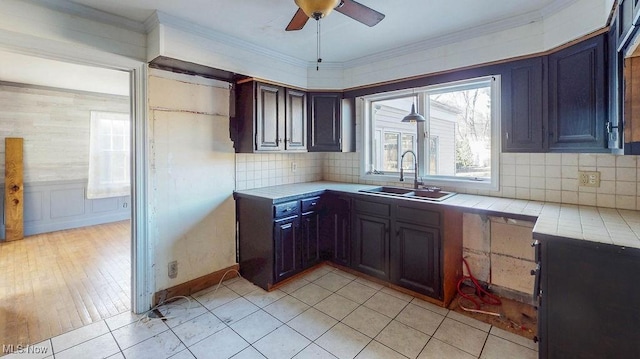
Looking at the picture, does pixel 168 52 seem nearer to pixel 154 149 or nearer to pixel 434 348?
pixel 154 149

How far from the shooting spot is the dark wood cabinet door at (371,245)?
2816mm

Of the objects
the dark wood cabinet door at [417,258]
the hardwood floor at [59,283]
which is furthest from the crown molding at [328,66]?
the hardwood floor at [59,283]

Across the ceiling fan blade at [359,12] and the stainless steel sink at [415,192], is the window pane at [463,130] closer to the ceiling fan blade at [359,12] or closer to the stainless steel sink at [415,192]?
the stainless steel sink at [415,192]

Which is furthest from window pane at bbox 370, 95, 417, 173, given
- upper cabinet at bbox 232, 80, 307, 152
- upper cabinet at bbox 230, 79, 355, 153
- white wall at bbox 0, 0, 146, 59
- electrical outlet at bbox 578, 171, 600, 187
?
white wall at bbox 0, 0, 146, 59

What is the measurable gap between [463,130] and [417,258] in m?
1.42

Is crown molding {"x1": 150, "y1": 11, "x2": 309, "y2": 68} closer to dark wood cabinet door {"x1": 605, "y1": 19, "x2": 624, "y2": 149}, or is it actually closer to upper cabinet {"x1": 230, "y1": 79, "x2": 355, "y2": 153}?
upper cabinet {"x1": 230, "y1": 79, "x2": 355, "y2": 153}

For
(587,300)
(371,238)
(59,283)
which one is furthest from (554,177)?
(59,283)

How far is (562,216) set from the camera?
1.94 m

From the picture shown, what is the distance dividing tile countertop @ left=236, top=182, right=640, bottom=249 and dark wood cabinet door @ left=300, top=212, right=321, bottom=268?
0.96 feet

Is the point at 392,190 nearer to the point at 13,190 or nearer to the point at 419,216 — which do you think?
the point at 419,216

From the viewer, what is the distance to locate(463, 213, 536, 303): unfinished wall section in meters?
2.53

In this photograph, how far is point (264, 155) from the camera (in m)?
3.44

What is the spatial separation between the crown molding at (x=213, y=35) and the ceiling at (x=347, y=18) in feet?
0.12

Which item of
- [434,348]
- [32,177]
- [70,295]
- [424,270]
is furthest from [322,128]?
[32,177]
